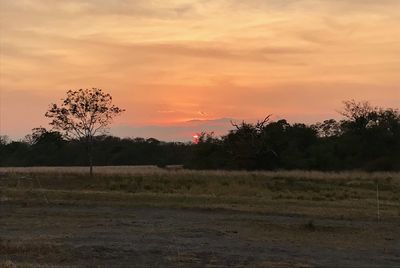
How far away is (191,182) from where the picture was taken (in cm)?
4241

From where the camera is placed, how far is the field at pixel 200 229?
1205 cm

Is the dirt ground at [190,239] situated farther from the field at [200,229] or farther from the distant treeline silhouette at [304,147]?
the distant treeline silhouette at [304,147]

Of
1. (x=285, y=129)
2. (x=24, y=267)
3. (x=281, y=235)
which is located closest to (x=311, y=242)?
(x=281, y=235)

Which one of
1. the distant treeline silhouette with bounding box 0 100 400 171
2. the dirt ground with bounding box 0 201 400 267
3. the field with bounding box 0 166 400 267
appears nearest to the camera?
the dirt ground with bounding box 0 201 400 267

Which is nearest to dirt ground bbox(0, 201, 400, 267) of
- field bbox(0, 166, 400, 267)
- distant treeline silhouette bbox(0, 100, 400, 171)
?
field bbox(0, 166, 400, 267)

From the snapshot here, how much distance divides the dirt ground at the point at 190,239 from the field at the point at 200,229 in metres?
0.02

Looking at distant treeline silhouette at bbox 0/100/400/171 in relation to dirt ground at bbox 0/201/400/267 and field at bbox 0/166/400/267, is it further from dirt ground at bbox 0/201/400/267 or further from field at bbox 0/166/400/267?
dirt ground at bbox 0/201/400/267

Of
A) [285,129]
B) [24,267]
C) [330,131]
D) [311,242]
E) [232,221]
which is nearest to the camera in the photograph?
[24,267]

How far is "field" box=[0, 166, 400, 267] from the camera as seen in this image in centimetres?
1205

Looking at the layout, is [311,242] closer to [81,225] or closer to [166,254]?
[166,254]

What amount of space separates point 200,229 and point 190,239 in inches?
93.3

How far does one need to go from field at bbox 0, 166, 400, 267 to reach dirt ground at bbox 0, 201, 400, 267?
2 cm

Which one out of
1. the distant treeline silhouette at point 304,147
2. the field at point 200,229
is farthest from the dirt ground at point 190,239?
the distant treeline silhouette at point 304,147

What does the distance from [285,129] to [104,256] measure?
7219 cm
